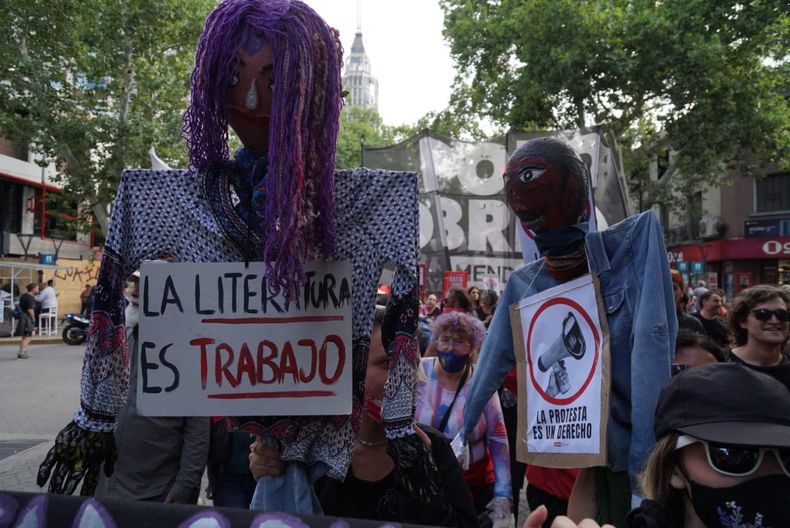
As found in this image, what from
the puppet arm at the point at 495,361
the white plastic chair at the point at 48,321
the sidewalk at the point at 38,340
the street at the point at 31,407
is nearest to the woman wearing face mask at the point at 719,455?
the puppet arm at the point at 495,361

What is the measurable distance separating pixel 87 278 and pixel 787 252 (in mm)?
27031

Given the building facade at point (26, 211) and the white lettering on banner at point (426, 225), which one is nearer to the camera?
the white lettering on banner at point (426, 225)

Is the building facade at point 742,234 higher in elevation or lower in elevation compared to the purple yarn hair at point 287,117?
higher

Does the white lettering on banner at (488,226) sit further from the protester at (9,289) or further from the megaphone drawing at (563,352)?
the protester at (9,289)

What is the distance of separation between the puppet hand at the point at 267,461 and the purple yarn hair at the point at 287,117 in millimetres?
473

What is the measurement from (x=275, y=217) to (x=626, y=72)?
19.9 m

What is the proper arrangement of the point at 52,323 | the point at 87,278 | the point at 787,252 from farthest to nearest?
the point at 87,278 → the point at 787,252 → the point at 52,323

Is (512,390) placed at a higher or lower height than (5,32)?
lower

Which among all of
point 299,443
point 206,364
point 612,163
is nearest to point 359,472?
point 299,443

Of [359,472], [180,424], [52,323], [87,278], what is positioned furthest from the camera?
[87,278]

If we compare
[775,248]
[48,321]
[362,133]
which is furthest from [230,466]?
[362,133]

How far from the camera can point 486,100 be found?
2230cm

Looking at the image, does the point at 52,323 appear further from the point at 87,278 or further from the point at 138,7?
the point at 138,7

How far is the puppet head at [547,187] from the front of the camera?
243 cm
